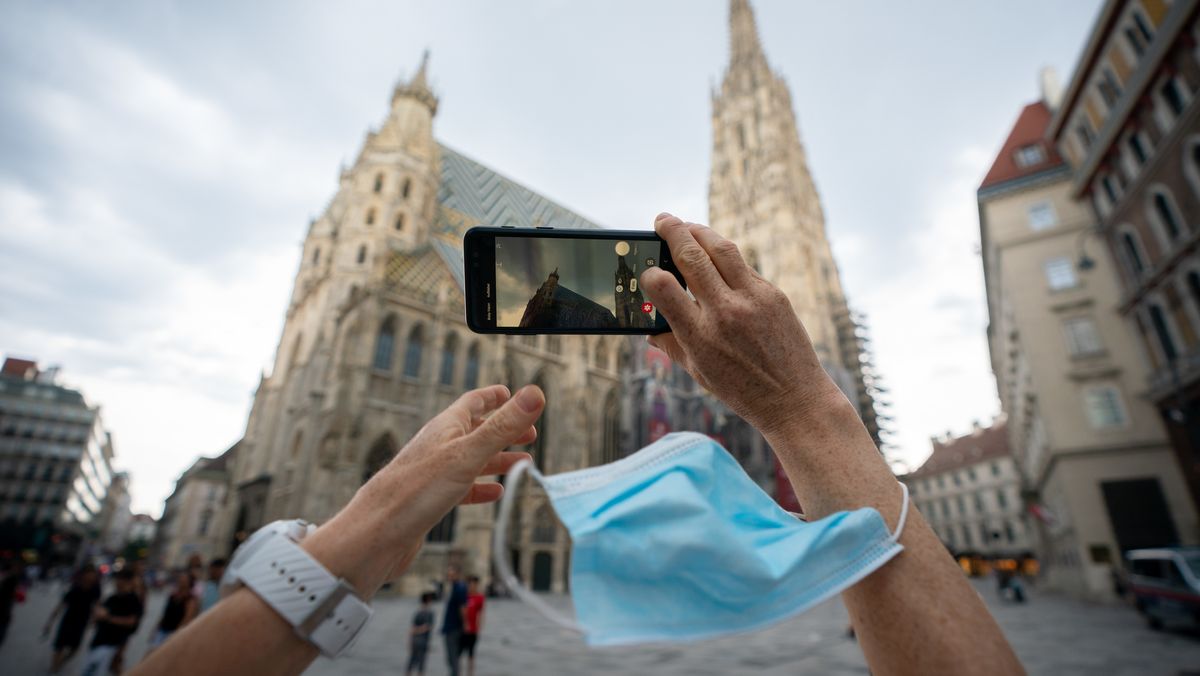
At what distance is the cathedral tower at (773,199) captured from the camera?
3212cm

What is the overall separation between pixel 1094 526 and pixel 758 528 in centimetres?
2340

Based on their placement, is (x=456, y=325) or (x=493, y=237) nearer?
(x=493, y=237)

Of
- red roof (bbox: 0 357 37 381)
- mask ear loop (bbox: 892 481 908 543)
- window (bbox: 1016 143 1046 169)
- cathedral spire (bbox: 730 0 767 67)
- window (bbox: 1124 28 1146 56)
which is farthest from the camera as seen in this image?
red roof (bbox: 0 357 37 381)

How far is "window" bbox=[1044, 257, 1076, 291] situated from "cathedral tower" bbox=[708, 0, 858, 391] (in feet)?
29.5

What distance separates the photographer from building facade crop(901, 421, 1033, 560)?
148ft

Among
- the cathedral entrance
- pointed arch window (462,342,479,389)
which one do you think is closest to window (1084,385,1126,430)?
the cathedral entrance

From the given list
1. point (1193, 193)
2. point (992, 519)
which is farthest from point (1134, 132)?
point (992, 519)

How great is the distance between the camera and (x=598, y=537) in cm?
109

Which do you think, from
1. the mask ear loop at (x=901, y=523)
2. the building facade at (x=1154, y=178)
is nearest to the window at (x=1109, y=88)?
the building facade at (x=1154, y=178)

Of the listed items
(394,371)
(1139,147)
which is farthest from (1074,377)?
(394,371)

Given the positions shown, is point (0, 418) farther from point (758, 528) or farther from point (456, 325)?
point (758, 528)

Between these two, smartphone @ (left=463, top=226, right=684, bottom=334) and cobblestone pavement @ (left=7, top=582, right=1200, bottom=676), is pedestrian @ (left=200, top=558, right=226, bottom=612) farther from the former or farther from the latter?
smartphone @ (left=463, top=226, right=684, bottom=334)

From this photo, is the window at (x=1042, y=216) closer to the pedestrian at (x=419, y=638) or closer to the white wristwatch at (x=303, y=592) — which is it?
the pedestrian at (x=419, y=638)

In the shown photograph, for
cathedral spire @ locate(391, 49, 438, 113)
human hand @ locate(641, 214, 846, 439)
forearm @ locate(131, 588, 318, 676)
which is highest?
cathedral spire @ locate(391, 49, 438, 113)
